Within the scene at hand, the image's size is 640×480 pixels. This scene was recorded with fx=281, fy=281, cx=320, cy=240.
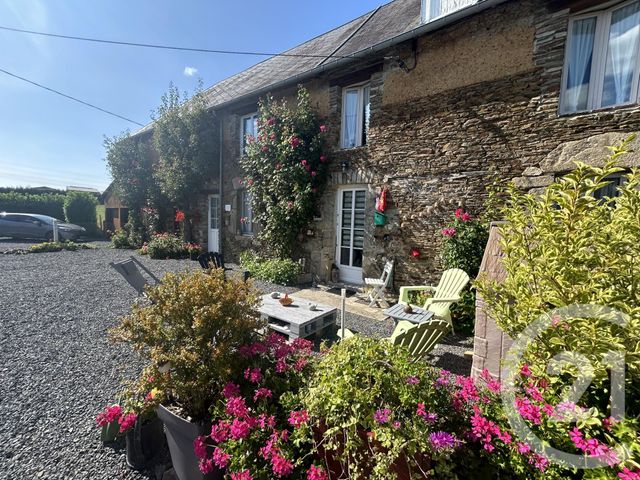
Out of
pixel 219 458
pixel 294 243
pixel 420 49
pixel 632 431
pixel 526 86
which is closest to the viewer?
→ pixel 632 431

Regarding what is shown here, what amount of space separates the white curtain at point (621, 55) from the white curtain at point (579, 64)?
21 centimetres

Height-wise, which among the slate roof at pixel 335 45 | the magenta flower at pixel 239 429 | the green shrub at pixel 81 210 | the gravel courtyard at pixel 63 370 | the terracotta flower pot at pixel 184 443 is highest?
the slate roof at pixel 335 45

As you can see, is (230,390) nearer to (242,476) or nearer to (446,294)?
(242,476)

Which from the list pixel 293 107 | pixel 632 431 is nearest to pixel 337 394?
pixel 632 431

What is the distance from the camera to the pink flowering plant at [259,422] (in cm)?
143

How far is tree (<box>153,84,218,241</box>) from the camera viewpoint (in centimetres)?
991

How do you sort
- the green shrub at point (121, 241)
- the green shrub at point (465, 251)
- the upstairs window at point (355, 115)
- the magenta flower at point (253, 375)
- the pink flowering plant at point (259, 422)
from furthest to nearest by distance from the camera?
the green shrub at point (121, 241) < the upstairs window at point (355, 115) < the green shrub at point (465, 251) < the magenta flower at point (253, 375) < the pink flowering plant at point (259, 422)

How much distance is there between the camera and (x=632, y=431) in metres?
1.02

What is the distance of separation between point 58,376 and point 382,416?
3.40m

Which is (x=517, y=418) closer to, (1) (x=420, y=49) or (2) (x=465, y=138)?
(2) (x=465, y=138)

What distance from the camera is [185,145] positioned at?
33.4 feet

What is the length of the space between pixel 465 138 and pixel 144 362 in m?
5.96

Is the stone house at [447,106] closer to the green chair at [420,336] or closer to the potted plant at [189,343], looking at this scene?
the green chair at [420,336]

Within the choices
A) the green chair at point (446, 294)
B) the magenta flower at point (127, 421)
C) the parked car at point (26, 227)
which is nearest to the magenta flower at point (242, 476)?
the magenta flower at point (127, 421)
